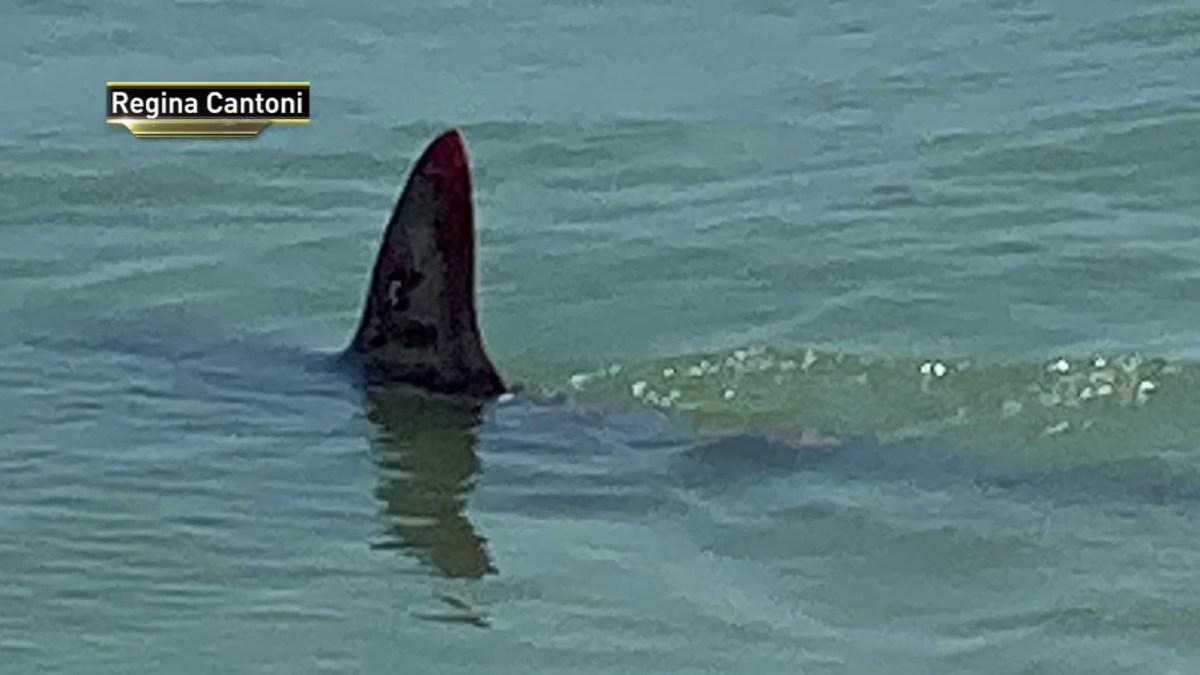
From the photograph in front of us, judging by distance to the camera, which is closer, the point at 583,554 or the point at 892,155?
the point at 583,554

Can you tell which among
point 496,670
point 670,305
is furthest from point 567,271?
point 496,670

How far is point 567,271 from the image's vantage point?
12.0 m

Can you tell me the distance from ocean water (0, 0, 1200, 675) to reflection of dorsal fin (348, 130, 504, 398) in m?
0.13

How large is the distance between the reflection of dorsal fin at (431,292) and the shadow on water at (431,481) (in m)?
0.10

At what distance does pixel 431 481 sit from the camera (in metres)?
9.86

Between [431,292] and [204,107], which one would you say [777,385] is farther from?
[204,107]

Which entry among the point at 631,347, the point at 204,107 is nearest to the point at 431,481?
the point at 631,347

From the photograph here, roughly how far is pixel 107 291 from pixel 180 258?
0.46 m

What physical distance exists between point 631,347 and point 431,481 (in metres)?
1.58

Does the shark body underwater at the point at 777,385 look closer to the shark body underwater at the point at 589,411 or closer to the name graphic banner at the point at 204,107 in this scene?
the shark body underwater at the point at 589,411

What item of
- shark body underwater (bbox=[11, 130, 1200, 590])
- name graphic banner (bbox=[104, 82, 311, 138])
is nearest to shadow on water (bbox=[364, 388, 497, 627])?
shark body underwater (bbox=[11, 130, 1200, 590])

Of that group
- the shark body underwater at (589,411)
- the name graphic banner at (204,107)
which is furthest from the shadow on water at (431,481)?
the name graphic banner at (204,107)

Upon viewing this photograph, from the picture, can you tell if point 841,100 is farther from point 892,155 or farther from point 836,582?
point 836,582

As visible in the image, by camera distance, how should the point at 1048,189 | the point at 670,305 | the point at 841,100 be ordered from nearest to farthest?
the point at 670,305 < the point at 1048,189 < the point at 841,100
